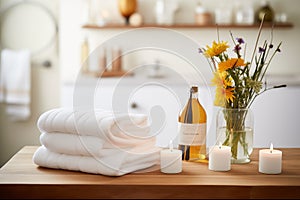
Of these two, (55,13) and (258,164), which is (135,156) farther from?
(55,13)

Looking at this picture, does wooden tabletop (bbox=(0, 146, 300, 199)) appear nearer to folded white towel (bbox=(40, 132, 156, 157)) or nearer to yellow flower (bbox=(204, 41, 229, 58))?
folded white towel (bbox=(40, 132, 156, 157))

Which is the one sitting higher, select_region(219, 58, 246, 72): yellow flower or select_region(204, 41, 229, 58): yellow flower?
select_region(204, 41, 229, 58): yellow flower

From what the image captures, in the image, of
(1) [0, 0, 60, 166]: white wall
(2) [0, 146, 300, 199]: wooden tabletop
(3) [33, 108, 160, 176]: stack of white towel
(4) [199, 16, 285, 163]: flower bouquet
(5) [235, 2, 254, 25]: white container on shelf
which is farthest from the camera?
(1) [0, 0, 60, 166]: white wall

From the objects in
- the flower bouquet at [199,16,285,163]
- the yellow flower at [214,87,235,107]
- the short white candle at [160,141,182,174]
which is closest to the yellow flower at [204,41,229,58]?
the flower bouquet at [199,16,285,163]

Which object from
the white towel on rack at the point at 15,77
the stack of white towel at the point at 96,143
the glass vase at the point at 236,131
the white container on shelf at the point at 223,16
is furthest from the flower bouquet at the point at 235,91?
the white towel on rack at the point at 15,77

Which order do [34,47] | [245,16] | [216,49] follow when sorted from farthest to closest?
[34,47]
[245,16]
[216,49]

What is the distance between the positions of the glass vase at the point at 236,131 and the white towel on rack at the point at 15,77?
287 centimetres

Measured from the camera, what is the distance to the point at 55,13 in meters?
4.49

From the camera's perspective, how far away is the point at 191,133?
67.6 inches

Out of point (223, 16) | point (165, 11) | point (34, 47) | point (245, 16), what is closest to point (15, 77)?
point (34, 47)

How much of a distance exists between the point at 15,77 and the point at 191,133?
9.57 ft

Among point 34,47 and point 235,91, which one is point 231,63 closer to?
point 235,91

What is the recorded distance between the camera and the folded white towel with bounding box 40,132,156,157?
62.9 inches

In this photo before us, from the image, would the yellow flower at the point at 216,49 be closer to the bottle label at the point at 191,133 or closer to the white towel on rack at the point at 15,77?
the bottle label at the point at 191,133
